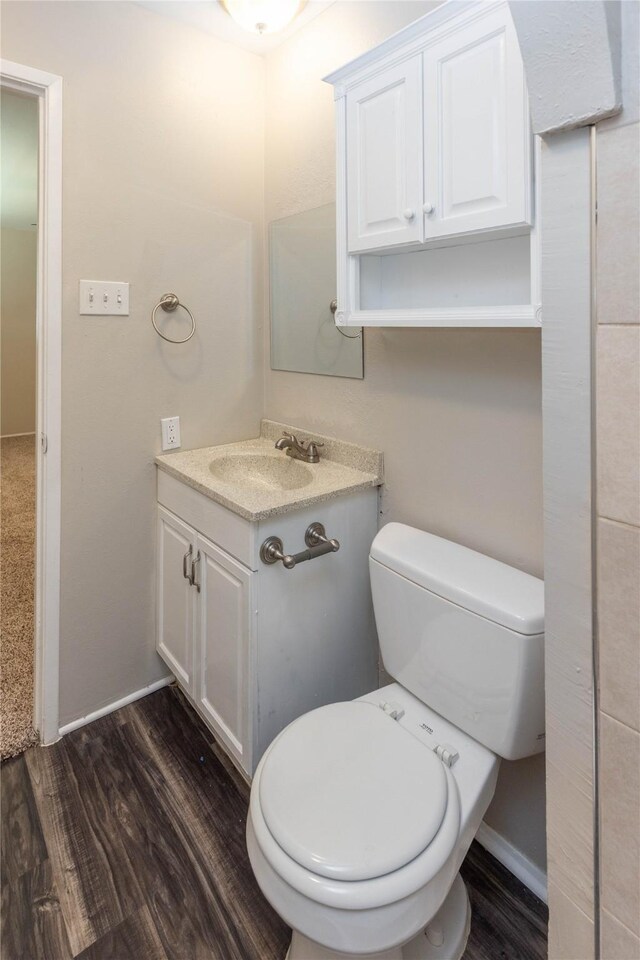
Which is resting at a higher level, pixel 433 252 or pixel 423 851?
pixel 433 252

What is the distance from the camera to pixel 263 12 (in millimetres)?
1611

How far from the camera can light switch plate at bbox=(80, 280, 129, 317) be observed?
5.37 ft

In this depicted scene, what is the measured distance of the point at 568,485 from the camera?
569 mm

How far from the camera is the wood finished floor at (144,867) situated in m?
1.15

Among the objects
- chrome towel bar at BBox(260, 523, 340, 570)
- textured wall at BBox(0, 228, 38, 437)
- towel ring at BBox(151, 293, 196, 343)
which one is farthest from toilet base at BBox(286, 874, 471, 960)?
textured wall at BBox(0, 228, 38, 437)

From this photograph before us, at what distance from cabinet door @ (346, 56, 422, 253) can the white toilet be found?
768mm

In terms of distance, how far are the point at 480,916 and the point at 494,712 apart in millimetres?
547

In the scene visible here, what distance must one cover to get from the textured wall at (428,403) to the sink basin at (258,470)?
0.18 m

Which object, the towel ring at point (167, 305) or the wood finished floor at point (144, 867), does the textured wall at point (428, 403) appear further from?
the towel ring at point (167, 305)

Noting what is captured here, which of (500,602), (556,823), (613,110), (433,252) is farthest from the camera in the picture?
(433,252)

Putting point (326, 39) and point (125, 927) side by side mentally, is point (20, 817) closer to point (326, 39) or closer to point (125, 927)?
point (125, 927)

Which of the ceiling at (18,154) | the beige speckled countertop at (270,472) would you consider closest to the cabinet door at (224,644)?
the beige speckled countertop at (270,472)

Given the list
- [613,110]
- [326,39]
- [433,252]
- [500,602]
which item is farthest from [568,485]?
[326,39]

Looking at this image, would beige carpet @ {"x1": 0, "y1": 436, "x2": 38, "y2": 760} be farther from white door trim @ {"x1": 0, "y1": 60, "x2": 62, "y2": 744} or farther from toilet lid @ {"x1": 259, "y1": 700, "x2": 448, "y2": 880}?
toilet lid @ {"x1": 259, "y1": 700, "x2": 448, "y2": 880}
